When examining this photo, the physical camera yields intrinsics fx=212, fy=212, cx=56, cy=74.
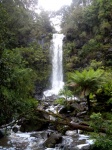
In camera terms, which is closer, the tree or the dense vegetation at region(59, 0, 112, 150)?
the tree

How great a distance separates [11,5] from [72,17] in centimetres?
664

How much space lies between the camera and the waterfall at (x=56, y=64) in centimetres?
1713

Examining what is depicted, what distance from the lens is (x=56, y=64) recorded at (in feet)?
61.3

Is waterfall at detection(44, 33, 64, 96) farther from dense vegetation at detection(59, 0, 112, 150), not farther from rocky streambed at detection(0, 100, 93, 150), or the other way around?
rocky streambed at detection(0, 100, 93, 150)

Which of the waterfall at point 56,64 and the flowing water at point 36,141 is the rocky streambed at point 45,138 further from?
the waterfall at point 56,64

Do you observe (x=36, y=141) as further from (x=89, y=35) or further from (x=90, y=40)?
(x=89, y=35)

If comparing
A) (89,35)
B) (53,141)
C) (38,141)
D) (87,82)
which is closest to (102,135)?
(53,141)

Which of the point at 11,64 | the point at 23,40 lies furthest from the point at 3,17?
the point at 23,40

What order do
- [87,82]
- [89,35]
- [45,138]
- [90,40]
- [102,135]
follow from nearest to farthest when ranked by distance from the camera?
1. [102,135]
2. [45,138]
3. [87,82]
4. [90,40]
5. [89,35]

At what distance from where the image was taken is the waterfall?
1713 cm

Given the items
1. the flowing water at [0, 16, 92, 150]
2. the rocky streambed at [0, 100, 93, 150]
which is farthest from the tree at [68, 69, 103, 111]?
the flowing water at [0, 16, 92, 150]

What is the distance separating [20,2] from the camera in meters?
17.9

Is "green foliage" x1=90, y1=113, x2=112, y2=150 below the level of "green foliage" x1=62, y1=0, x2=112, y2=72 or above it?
below

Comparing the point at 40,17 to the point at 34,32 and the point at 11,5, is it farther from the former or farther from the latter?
the point at 11,5
